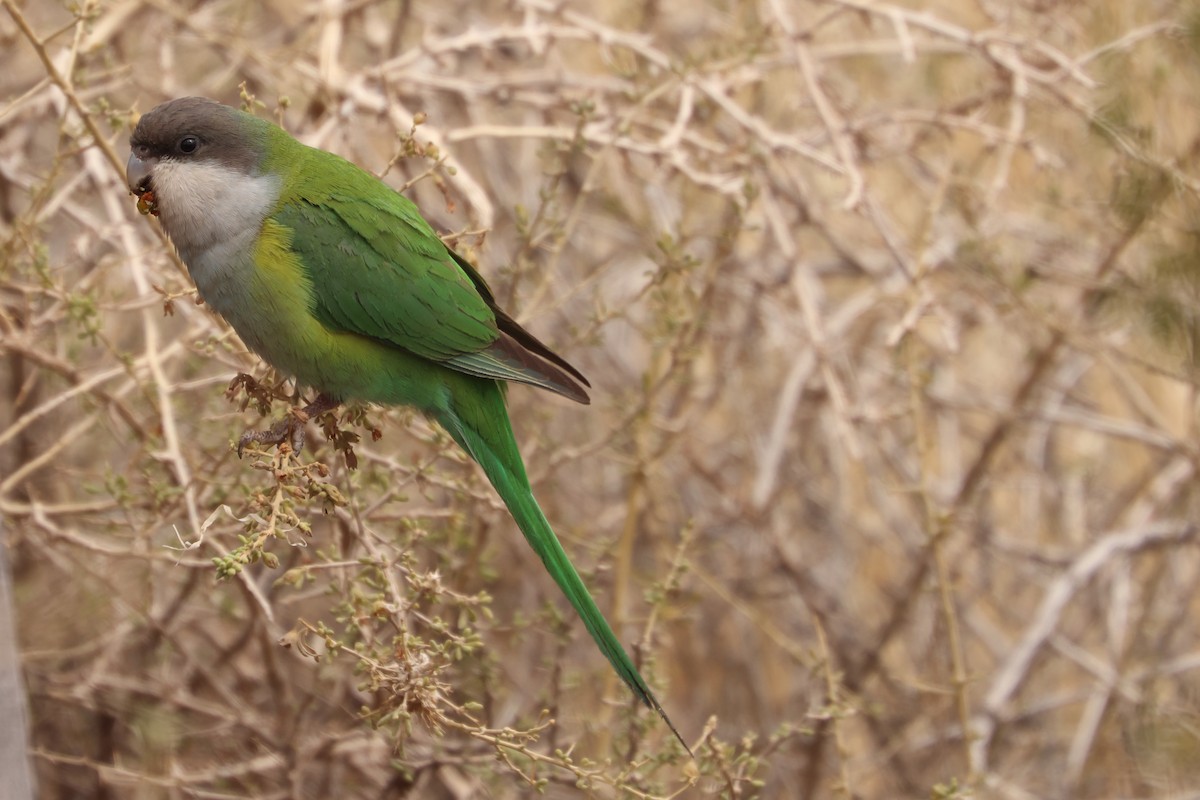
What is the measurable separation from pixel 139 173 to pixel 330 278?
1.52ft

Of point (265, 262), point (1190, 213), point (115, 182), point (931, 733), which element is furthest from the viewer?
point (931, 733)

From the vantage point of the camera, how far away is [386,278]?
2854mm

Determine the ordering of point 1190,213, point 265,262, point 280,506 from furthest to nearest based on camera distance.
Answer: point 1190,213, point 265,262, point 280,506

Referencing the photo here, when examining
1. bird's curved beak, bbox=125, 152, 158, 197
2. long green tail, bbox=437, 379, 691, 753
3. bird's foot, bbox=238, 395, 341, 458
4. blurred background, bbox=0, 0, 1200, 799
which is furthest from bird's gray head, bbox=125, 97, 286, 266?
long green tail, bbox=437, 379, 691, 753

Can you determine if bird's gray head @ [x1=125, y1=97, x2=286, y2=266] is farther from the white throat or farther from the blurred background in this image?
the blurred background

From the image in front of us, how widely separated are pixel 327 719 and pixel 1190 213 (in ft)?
9.87

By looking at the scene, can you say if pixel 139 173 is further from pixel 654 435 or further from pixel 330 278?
pixel 654 435

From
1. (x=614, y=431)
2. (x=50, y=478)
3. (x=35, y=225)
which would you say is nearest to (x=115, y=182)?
(x=35, y=225)

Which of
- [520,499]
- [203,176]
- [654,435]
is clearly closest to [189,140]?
[203,176]

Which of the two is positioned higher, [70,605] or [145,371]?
[145,371]

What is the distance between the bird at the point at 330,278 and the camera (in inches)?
108

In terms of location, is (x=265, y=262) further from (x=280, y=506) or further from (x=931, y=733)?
(x=931, y=733)

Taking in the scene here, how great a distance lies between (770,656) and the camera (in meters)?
5.09

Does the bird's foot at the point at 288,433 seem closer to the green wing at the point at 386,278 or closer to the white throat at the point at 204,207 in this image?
the green wing at the point at 386,278
